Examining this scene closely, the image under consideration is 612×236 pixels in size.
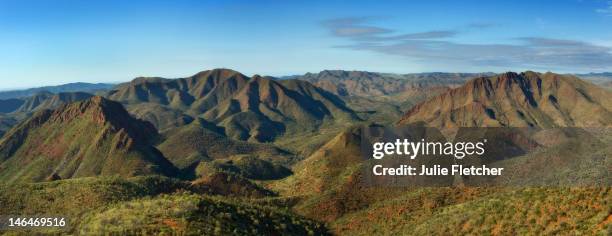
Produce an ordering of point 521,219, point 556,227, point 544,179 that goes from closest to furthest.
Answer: point 556,227
point 521,219
point 544,179

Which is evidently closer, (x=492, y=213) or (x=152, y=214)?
(x=492, y=213)

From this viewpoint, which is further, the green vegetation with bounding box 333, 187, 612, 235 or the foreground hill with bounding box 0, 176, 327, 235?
the foreground hill with bounding box 0, 176, 327, 235

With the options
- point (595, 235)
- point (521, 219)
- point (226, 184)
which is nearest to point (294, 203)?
point (226, 184)

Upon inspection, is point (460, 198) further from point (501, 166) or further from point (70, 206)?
point (70, 206)

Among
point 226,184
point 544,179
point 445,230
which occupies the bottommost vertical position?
point 226,184

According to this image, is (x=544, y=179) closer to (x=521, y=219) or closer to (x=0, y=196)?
(x=521, y=219)

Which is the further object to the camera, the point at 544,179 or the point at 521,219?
the point at 544,179

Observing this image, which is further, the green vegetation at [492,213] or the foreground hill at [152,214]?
the foreground hill at [152,214]

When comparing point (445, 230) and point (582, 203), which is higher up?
point (582, 203)

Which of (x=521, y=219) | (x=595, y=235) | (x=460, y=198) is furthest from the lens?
(x=460, y=198)

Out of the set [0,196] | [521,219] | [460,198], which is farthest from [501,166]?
[0,196]
